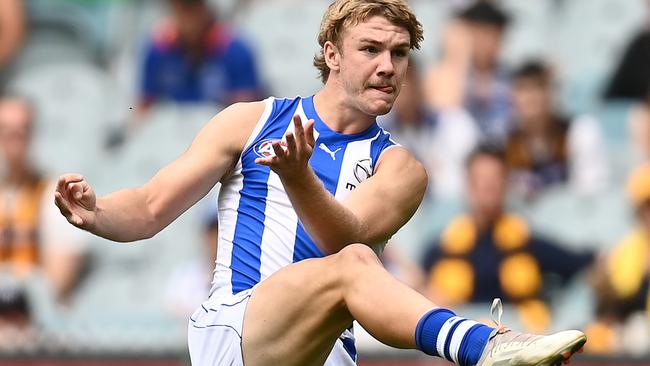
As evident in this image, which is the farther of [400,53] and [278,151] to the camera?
[400,53]

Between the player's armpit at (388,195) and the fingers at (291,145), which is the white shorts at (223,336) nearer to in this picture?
the player's armpit at (388,195)

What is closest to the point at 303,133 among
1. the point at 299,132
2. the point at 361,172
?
the point at 299,132

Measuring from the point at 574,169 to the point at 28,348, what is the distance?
4.50 meters

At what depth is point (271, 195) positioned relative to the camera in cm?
523

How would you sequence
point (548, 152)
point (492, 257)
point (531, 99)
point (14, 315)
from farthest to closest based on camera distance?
point (531, 99) → point (548, 152) → point (14, 315) → point (492, 257)

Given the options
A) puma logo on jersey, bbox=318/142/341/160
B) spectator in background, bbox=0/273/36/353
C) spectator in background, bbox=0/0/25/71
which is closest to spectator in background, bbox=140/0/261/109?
spectator in background, bbox=0/0/25/71

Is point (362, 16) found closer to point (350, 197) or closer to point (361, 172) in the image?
point (361, 172)

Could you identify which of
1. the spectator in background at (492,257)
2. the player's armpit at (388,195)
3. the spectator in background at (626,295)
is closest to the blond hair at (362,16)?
the player's armpit at (388,195)

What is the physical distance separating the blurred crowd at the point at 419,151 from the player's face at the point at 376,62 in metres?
4.68

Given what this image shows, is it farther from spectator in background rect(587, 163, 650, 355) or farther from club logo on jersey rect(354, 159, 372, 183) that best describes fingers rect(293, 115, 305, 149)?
spectator in background rect(587, 163, 650, 355)

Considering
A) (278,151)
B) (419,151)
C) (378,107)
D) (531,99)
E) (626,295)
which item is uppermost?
(531,99)

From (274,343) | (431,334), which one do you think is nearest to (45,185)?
(274,343)

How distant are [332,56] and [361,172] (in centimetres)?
50

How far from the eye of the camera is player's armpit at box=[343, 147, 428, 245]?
195 inches
